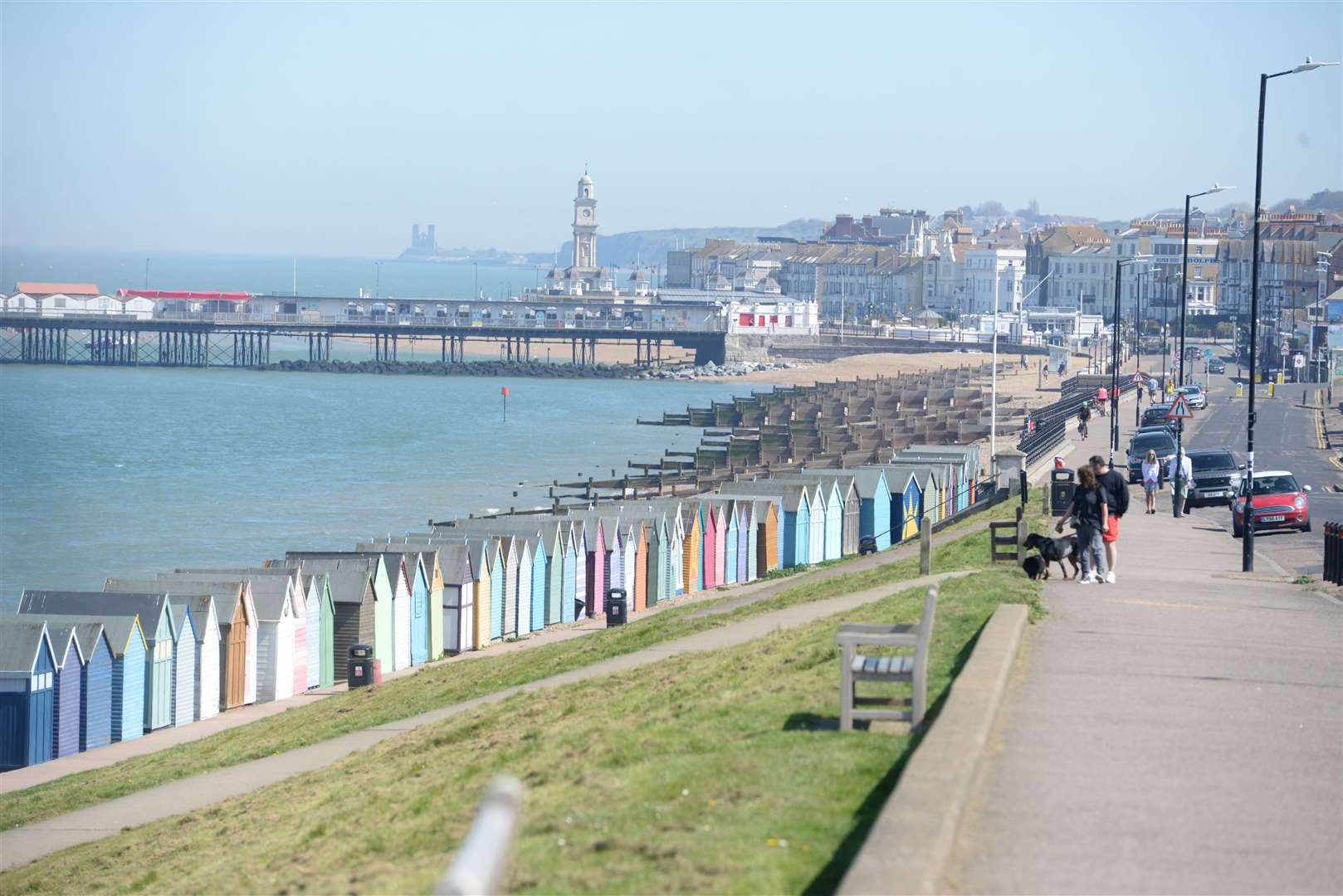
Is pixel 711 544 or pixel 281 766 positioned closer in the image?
pixel 281 766

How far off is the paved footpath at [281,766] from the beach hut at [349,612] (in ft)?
29.7

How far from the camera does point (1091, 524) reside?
56.7ft

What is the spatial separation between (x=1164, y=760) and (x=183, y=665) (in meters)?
18.1

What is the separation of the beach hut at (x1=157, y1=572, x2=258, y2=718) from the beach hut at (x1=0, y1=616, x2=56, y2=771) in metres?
3.56

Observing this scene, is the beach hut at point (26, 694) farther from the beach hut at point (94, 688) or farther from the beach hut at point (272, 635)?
the beach hut at point (272, 635)

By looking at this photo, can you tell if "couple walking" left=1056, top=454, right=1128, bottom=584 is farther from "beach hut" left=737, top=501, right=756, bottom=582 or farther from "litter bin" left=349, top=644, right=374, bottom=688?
"beach hut" left=737, top=501, right=756, bottom=582

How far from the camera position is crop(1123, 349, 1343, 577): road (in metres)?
27.1

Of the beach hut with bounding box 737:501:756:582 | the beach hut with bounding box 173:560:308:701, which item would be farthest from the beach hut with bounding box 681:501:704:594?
the beach hut with bounding box 173:560:308:701

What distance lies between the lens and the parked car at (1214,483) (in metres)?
33.5

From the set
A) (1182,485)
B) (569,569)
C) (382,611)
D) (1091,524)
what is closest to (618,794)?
(1091,524)

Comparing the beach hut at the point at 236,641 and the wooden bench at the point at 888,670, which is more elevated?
the wooden bench at the point at 888,670

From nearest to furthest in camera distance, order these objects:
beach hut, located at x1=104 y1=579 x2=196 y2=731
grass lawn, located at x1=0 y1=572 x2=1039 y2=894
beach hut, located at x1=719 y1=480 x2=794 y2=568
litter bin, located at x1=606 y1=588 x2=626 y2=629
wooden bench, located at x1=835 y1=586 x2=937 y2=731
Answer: grass lawn, located at x1=0 y1=572 x2=1039 y2=894 → wooden bench, located at x1=835 y1=586 x2=937 y2=731 → beach hut, located at x1=104 y1=579 x2=196 y2=731 → litter bin, located at x1=606 y1=588 x2=626 y2=629 → beach hut, located at x1=719 y1=480 x2=794 y2=568

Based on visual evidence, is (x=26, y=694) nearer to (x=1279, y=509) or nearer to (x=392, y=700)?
(x=392, y=700)

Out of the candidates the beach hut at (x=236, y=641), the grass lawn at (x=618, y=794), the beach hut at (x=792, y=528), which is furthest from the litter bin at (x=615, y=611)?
the grass lawn at (x=618, y=794)
